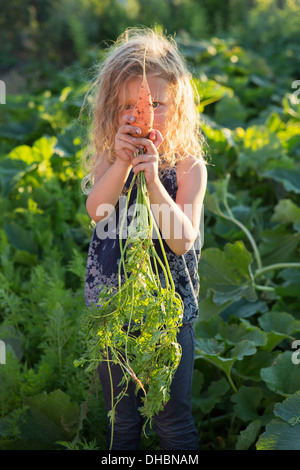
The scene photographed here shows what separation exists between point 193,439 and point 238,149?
7.01 ft

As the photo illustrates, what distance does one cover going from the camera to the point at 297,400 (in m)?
1.62

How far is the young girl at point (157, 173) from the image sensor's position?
148 cm

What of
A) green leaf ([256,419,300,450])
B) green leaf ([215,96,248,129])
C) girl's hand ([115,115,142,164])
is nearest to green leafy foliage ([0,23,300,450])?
green leaf ([256,419,300,450])

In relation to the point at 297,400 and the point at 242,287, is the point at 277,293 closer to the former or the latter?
the point at 242,287

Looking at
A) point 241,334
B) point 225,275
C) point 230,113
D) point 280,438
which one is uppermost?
point 230,113

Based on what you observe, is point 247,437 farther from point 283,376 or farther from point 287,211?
point 287,211

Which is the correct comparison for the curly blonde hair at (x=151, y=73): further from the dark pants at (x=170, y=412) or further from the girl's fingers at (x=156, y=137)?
the dark pants at (x=170, y=412)

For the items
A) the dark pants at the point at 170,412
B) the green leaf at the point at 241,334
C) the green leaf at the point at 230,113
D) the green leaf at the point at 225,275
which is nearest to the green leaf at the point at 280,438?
the dark pants at the point at 170,412

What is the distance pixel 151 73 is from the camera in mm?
1540

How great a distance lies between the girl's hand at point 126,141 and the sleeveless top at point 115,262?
221 millimetres

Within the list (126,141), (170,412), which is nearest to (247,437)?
(170,412)

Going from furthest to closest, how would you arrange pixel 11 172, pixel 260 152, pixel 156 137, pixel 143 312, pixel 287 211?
pixel 11 172 < pixel 260 152 < pixel 287 211 < pixel 156 137 < pixel 143 312

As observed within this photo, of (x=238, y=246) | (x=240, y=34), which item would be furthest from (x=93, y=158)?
(x=240, y=34)

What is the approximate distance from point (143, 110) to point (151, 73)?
0.67ft
